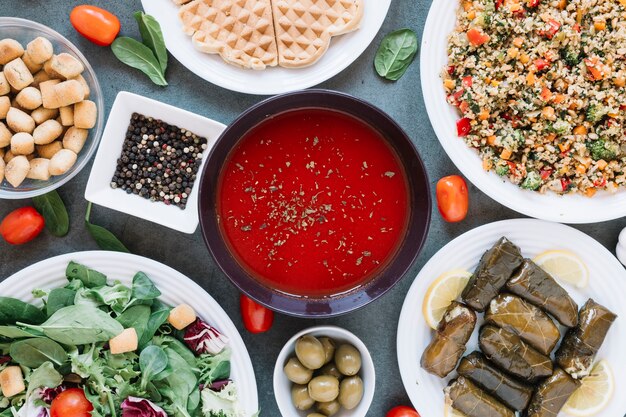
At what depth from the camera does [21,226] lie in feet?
9.27

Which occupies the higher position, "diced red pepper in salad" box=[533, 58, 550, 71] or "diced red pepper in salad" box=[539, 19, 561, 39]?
"diced red pepper in salad" box=[539, 19, 561, 39]

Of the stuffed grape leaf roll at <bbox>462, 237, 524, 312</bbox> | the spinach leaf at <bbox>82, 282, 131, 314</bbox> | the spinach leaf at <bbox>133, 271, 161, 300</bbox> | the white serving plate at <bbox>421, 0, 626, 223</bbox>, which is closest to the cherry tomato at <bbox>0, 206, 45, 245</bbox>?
the spinach leaf at <bbox>82, 282, 131, 314</bbox>

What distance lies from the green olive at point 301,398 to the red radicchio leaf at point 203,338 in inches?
15.4

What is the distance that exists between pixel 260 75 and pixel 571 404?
6.89ft

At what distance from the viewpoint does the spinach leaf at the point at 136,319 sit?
2602 mm

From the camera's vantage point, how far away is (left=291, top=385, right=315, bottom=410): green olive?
8.85 ft

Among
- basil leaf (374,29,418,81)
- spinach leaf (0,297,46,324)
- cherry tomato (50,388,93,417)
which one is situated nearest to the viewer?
cherry tomato (50,388,93,417)

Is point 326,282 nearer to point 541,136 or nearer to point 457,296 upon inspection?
point 457,296

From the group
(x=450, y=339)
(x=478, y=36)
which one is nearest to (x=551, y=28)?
(x=478, y=36)

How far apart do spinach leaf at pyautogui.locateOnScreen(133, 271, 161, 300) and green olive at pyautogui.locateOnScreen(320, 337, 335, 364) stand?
30.0 inches

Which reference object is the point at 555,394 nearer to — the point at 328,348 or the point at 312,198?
the point at 328,348

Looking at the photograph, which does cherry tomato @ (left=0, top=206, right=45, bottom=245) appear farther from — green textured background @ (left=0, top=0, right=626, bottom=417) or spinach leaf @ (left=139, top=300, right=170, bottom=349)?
spinach leaf @ (left=139, top=300, right=170, bottom=349)

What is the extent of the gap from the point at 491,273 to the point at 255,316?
110 cm

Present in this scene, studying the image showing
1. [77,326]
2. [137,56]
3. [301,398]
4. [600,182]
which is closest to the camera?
[77,326]
